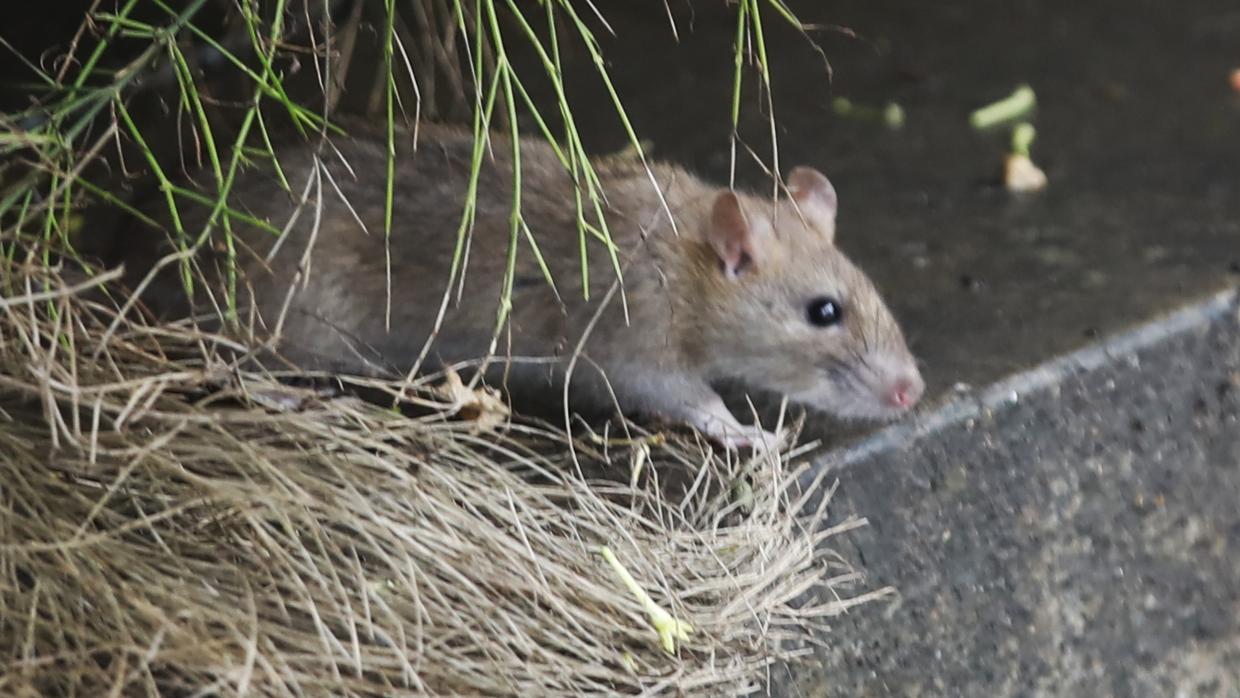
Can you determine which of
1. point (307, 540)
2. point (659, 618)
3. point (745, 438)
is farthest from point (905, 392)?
point (307, 540)

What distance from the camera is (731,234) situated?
2342mm

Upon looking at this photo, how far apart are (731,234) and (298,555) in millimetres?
1047

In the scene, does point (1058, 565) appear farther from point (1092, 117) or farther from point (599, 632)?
point (1092, 117)

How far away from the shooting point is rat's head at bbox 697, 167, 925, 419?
2.37m

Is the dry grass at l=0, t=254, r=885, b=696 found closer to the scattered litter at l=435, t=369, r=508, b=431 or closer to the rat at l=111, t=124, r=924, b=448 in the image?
the scattered litter at l=435, t=369, r=508, b=431

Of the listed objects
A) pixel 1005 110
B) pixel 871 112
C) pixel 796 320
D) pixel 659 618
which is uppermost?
pixel 659 618

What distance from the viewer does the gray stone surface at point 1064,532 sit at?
237cm

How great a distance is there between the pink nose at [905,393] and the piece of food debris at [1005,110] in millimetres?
1500

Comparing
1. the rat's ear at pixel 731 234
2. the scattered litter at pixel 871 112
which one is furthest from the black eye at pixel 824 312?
the scattered litter at pixel 871 112

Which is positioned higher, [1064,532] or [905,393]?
[905,393]

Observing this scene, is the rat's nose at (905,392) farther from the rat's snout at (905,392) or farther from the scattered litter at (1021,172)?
the scattered litter at (1021,172)

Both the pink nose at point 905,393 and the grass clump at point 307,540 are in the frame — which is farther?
the pink nose at point 905,393

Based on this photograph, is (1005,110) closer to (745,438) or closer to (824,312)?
(824,312)

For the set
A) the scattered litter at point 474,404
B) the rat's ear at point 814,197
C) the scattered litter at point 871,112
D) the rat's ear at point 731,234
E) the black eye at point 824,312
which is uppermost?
the scattered litter at point 474,404
